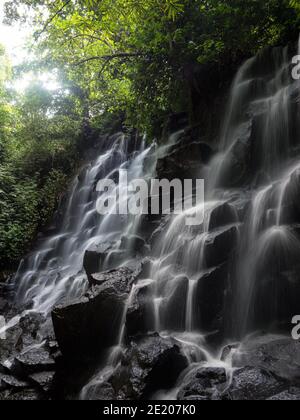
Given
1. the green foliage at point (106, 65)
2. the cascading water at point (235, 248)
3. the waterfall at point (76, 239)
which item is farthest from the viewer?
the waterfall at point (76, 239)

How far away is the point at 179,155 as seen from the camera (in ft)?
26.8

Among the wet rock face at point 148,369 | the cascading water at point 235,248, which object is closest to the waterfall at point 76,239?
the cascading water at point 235,248

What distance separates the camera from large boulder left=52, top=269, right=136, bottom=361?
4965 millimetres

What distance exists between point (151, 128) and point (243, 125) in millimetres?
3632

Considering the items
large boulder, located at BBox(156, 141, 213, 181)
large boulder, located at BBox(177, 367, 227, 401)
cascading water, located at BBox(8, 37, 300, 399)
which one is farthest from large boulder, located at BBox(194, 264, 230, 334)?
large boulder, located at BBox(156, 141, 213, 181)

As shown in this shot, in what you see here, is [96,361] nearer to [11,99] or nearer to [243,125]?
[243,125]

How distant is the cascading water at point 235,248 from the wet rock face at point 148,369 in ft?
0.48

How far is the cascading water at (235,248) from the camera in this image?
4.57 m

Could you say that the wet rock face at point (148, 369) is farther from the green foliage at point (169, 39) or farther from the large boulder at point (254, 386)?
the green foliage at point (169, 39)

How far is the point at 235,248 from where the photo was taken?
5.08m

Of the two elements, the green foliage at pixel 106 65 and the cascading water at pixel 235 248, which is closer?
the cascading water at pixel 235 248

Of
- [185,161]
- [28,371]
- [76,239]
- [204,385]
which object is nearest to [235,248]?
[204,385]

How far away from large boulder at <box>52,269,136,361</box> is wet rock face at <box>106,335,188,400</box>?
791 mm

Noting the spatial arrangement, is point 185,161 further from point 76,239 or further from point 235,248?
point 76,239
